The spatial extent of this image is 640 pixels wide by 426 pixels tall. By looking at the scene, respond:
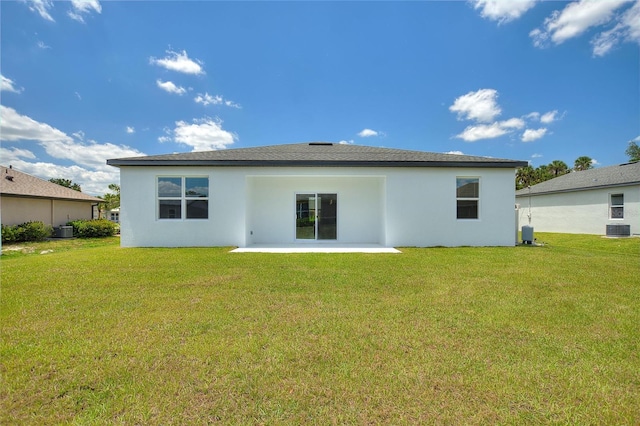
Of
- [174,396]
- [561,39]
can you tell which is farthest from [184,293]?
[561,39]

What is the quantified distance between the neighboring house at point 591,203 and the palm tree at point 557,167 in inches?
711

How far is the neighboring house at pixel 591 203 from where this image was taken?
1495cm

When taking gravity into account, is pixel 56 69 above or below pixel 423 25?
below

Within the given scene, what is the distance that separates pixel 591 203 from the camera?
55.1 ft

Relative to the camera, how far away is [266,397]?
2.09 metres

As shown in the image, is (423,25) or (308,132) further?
(308,132)

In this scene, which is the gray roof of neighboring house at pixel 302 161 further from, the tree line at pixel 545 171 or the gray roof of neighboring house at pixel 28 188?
the tree line at pixel 545 171

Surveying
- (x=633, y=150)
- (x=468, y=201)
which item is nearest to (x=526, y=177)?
(x=633, y=150)

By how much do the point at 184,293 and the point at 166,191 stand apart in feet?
22.2

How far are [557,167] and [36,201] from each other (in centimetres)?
5276

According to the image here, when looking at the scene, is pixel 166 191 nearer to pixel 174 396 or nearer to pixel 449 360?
pixel 174 396

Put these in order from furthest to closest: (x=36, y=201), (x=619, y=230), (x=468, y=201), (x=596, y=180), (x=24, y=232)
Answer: (x=596, y=180) → (x=36, y=201) → (x=619, y=230) → (x=24, y=232) → (x=468, y=201)

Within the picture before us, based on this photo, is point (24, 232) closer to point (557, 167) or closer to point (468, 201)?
point (468, 201)

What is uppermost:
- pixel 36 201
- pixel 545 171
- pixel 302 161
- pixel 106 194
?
pixel 545 171
